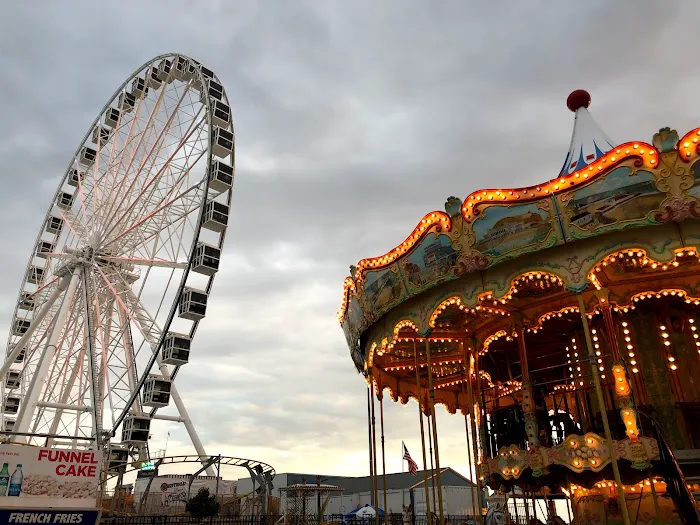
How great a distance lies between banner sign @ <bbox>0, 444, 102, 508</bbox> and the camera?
8.74 metres

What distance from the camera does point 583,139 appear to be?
13.5 metres

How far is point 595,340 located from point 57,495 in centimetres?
1029

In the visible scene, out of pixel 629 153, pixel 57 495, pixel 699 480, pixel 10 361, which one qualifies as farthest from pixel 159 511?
pixel 629 153

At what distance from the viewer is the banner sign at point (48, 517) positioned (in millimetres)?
8430

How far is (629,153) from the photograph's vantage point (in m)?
8.69

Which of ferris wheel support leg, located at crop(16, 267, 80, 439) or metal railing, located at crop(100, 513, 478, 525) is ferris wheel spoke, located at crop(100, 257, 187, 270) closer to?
ferris wheel support leg, located at crop(16, 267, 80, 439)

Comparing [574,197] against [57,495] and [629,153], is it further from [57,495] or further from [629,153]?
[57,495]

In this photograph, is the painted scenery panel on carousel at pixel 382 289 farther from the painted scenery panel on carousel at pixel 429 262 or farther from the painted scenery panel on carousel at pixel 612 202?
the painted scenery panel on carousel at pixel 612 202

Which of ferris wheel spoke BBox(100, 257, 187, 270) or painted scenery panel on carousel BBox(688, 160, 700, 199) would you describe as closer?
painted scenery panel on carousel BBox(688, 160, 700, 199)

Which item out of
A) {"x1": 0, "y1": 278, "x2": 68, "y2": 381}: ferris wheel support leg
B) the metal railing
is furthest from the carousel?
{"x1": 0, "y1": 278, "x2": 68, "y2": 381}: ferris wheel support leg

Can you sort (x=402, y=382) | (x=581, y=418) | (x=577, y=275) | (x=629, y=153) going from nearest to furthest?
(x=629, y=153) < (x=577, y=275) < (x=581, y=418) < (x=402, y=382)

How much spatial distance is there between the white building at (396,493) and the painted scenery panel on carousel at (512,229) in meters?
Answer: 22.3

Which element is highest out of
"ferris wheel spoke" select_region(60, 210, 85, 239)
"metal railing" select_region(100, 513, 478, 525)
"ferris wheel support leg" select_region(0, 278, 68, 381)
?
"ferris wheel spoke" select_region(60, 210, 85, 239)

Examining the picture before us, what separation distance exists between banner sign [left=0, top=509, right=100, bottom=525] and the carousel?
5.50 metres
